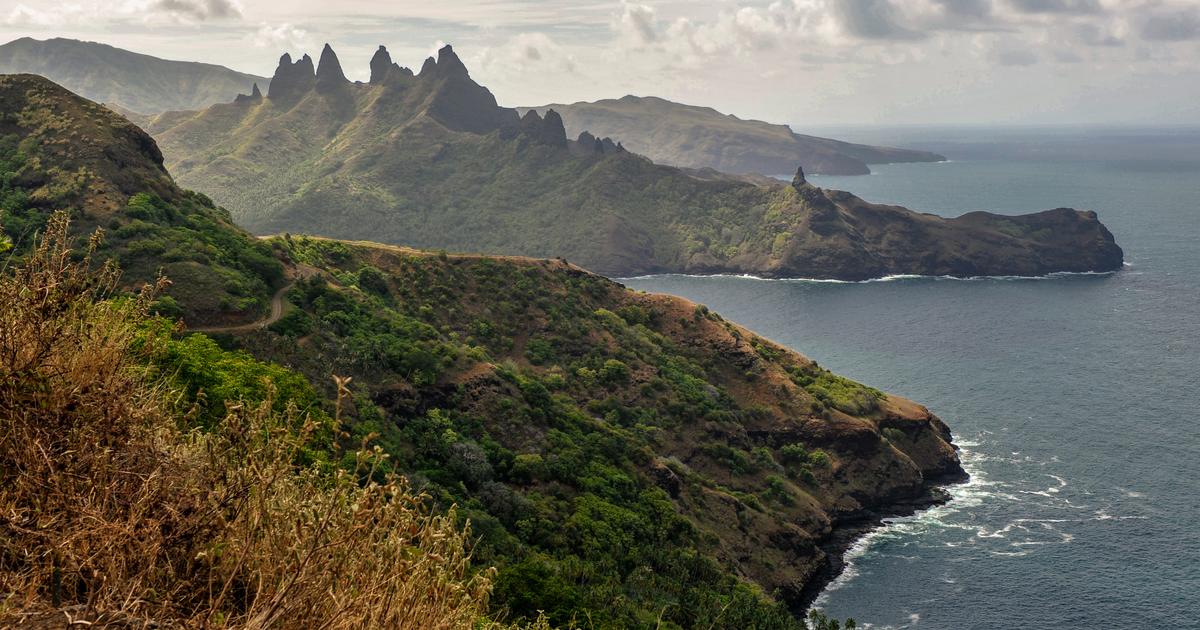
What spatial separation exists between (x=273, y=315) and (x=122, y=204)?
1929 centimetres

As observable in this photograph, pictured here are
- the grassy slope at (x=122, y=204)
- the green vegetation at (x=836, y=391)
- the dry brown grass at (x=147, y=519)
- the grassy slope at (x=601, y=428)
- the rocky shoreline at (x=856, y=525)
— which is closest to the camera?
the dry brown grass at (x=147, y=519)

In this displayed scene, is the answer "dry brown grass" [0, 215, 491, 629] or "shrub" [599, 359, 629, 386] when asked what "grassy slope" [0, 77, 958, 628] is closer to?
"shrub" [599, 359, 629, 386]

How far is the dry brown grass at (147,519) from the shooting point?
12.6m

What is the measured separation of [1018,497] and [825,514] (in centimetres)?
2262

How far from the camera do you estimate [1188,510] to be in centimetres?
9681

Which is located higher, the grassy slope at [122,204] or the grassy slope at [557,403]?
the grassy slope at [122,204]

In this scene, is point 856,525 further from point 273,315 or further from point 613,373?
point 273,315

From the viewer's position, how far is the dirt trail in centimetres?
7156

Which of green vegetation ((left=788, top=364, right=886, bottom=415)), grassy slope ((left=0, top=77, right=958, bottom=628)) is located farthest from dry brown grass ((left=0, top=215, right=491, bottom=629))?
green vegetation ((left=788, top=364, right=886, bottom=415))

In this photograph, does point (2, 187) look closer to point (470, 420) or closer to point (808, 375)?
point (470, 420)

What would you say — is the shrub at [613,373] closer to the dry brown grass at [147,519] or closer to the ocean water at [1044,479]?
the ocean water at [1044,479]

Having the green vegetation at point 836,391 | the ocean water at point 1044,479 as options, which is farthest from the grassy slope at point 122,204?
the green vegetation at point 836,391

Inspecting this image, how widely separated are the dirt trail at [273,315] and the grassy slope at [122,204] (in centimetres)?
96

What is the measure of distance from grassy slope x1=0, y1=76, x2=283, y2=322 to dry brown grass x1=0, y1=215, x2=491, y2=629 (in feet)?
185
